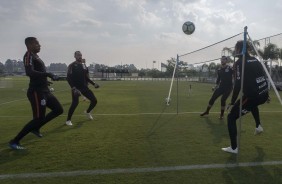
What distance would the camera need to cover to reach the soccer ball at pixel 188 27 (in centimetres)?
1791

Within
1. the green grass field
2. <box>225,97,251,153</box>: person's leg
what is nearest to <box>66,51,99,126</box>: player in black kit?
the green grass field

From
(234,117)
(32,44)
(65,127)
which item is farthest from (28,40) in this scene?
(234,117)

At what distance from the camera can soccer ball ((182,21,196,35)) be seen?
58.7ft

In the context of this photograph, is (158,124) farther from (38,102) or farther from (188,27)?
(188,27)

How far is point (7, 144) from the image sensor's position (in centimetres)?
713

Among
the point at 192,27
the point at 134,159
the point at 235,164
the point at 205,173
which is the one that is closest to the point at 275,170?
the point at 235,164

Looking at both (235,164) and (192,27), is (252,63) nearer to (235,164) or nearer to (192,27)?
(235,164)

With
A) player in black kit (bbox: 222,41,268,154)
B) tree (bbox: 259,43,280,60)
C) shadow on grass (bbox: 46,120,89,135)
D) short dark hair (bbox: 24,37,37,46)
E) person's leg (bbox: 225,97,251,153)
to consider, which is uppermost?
tree (bbox: 259,43,280,60)

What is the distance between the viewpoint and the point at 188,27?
17953 millimetres

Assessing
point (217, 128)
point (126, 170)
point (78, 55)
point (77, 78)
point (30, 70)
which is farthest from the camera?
point (77, 78)

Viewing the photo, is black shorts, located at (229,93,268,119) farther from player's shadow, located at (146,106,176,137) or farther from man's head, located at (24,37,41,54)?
man's head, located at (24,37,41,54)

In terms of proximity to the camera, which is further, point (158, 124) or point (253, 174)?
point (158, 124)

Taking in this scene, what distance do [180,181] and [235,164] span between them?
1.32 meters

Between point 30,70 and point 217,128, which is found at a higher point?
point 30,70
